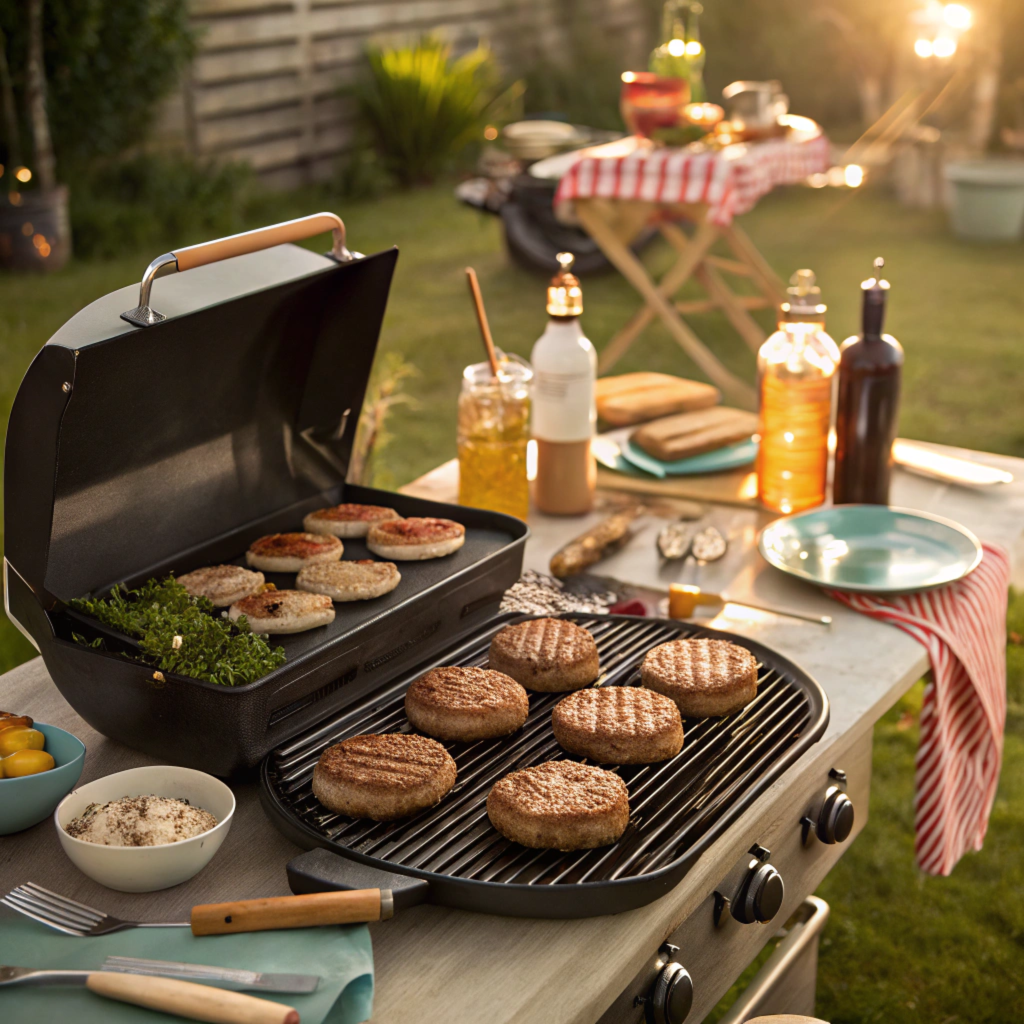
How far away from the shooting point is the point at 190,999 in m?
1.17

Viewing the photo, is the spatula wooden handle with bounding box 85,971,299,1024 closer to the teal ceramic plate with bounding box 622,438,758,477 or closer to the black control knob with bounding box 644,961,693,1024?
the black control knob with bounding box 644,961,693,1024

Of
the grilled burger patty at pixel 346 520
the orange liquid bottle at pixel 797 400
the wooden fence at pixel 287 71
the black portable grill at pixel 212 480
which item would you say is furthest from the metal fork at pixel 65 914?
the wooden fence at pixel 287 71

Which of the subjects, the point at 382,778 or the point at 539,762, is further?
the point at 539,762

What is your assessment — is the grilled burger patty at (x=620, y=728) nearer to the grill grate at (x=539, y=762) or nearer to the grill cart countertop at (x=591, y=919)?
the grill grate at (x=539, y=762)

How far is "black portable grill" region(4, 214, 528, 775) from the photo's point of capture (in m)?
1.55

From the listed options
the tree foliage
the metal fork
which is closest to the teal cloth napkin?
the metal fork

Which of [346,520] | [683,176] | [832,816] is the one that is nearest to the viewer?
[832,816]

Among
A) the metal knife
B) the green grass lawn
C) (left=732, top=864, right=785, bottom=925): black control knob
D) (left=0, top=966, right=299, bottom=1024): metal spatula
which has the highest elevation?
(left=0, top=966, right=299, bottom=1024): metal spatula

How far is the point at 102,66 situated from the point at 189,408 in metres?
7.48

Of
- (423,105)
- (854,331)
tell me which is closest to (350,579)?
(854,331)

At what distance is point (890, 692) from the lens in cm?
188

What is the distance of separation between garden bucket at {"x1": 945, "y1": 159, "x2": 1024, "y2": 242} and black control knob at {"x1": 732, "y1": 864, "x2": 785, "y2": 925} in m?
8.64

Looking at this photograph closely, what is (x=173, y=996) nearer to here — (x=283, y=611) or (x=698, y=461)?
(x=283, y=611)

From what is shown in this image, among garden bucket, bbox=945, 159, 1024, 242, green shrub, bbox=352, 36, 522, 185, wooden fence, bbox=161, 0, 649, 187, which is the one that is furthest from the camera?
green shrub, bbox=352, 36, 522, 185
